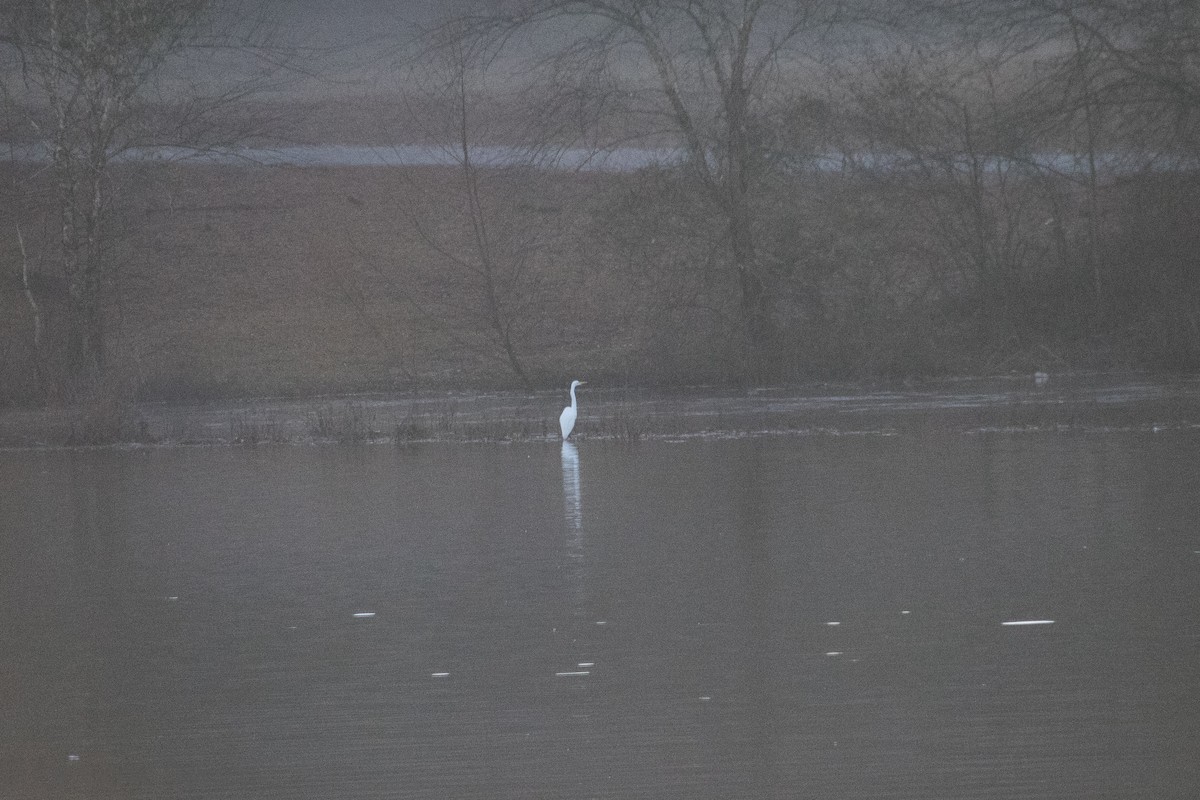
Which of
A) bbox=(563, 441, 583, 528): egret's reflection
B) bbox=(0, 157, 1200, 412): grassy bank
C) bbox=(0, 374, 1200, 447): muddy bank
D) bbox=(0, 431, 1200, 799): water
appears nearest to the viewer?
bbox=(0, 431, 1200, 799): water

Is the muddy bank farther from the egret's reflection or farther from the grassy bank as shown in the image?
the egret's reflection

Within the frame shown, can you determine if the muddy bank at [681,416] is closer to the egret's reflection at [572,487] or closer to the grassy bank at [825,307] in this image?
the grassy bank at [825,307]

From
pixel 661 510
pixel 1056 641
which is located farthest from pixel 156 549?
pixel 1056 641

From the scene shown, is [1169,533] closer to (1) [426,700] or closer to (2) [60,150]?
(1) [426,700]

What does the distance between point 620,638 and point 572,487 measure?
6.46m

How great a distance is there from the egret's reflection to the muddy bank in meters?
1.43

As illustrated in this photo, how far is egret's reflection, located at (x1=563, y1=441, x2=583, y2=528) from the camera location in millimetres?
12405

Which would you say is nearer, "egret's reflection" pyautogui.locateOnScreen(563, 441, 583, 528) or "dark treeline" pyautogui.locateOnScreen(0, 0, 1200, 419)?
"egret's reflection" pyautogui.locateOnScreen(563, 441, 583, 528)

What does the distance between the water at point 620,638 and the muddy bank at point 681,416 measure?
4.45 m

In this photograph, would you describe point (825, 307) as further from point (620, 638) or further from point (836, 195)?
point (620, 638)

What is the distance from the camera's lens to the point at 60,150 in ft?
86.0

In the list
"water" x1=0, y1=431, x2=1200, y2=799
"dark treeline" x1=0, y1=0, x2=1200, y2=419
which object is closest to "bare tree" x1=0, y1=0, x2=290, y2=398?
"dark treeline" x1=0, y1=0, x2=1200, y2=419

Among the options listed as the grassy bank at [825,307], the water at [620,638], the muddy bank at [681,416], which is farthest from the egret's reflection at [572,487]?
the grassy bank at [825,307]

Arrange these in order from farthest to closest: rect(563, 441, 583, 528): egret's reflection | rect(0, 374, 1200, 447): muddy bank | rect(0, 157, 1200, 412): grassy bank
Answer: rect(0, 157, 1200, 412): grassy bank < rect(0, 374, 1200, 447): muddy bank < rect(563, 441, 583, 528): egret's reflection
